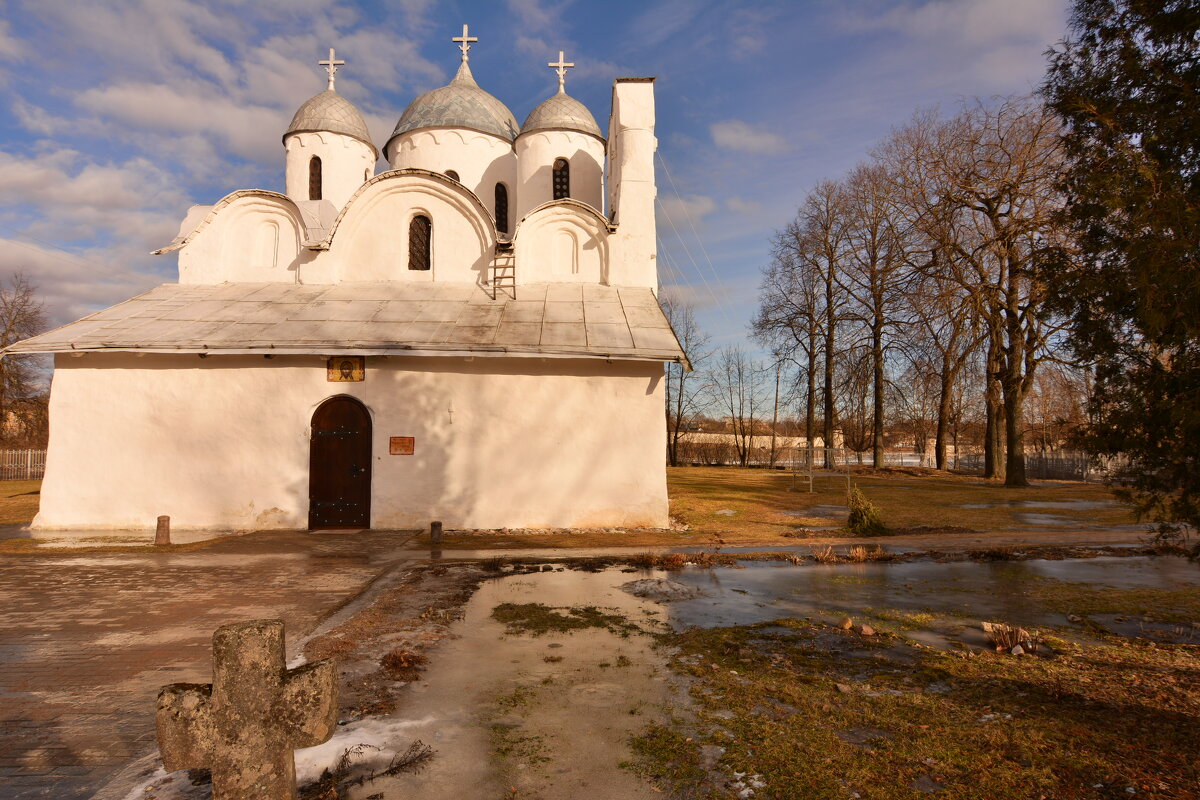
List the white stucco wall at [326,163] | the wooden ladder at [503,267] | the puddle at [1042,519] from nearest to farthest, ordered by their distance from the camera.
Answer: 1. the puddle at [1042,519]
2. the wooden ladder at [503,267]
3. the white stucco wall at [326,163]

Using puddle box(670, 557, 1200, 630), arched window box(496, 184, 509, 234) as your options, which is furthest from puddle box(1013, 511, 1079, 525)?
arched window box(496, 184, 509, 234)

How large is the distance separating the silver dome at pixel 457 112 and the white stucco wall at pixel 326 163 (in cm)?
154

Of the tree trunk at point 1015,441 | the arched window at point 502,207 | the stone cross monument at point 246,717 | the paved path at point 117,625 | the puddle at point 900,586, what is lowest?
the paved path at point 117,625

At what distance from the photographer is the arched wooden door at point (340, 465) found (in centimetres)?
1379

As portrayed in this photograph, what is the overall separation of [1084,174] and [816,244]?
3039cm

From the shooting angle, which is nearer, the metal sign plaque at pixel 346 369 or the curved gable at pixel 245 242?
the metal sign plaque at pixel 346 369

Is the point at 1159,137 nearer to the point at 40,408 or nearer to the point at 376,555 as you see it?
the point at 376,555

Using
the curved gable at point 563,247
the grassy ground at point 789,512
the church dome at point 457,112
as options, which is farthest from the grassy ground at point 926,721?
the church dome at point 457,112

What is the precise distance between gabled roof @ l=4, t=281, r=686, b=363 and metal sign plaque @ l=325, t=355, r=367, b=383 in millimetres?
445

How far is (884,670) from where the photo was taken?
5.14 metres

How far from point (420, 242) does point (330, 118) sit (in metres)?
8.24

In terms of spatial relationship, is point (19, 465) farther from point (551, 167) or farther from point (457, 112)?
point (551, 167)

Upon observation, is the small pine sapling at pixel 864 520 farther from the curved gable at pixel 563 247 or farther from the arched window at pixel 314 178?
the arched window at pixel 314 178

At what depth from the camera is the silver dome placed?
21344 millimetres
